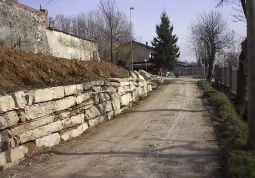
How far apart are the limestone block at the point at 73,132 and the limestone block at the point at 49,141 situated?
25 centimetres

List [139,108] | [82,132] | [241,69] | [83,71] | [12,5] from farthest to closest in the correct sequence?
[241,69] < [139,108] < [83,71] < [12,5] < [82,132]

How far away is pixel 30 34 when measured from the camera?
11289mm

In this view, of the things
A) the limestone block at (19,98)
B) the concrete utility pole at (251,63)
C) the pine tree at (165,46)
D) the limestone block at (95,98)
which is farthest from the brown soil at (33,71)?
the pine tree at (165,46)

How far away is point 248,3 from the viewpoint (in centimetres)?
655

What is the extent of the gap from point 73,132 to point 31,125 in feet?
6.20

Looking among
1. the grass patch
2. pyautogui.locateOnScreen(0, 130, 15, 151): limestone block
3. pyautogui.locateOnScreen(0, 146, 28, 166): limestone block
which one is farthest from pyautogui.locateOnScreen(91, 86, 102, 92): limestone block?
pyautogui.locateOnScreen(0, 130, 15, 151): limestone block

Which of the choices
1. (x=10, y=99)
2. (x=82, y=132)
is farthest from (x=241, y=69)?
(x=10, y=99)

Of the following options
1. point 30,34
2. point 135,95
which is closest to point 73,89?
point 30,34

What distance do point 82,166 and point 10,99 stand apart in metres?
1.82

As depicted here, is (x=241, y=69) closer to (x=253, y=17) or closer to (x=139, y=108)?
(x=139, y=108)

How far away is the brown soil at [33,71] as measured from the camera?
7695mm

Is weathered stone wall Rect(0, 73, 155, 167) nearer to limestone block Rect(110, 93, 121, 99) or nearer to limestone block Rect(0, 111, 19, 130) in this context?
limestone block Rect(0, 111, 19, 130)

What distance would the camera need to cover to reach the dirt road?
232 inches

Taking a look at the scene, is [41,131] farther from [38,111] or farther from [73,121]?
[73,121]
